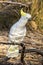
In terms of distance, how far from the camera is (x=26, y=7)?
162 inches

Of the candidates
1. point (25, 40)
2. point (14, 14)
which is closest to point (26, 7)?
point (14, 14)

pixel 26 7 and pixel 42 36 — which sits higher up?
pixel 26 7

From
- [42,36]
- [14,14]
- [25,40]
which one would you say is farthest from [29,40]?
[14,14]

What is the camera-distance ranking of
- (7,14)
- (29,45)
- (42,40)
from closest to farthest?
1. (29,45)
2. (42,40)
3. (7,14)

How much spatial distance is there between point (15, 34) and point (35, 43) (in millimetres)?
327

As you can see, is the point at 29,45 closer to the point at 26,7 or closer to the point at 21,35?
the point at 21,35

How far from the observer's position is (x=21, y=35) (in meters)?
3.83

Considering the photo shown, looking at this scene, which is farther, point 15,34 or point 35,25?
point 35,25

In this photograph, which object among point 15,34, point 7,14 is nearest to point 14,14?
point 7,14

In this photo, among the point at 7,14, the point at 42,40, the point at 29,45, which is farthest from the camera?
the point at 7,14

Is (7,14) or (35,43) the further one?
(7,14)

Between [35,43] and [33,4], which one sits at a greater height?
[33,4]

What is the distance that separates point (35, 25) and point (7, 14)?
54 centimetres

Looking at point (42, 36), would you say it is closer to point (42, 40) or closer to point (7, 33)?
point (42, 40)
